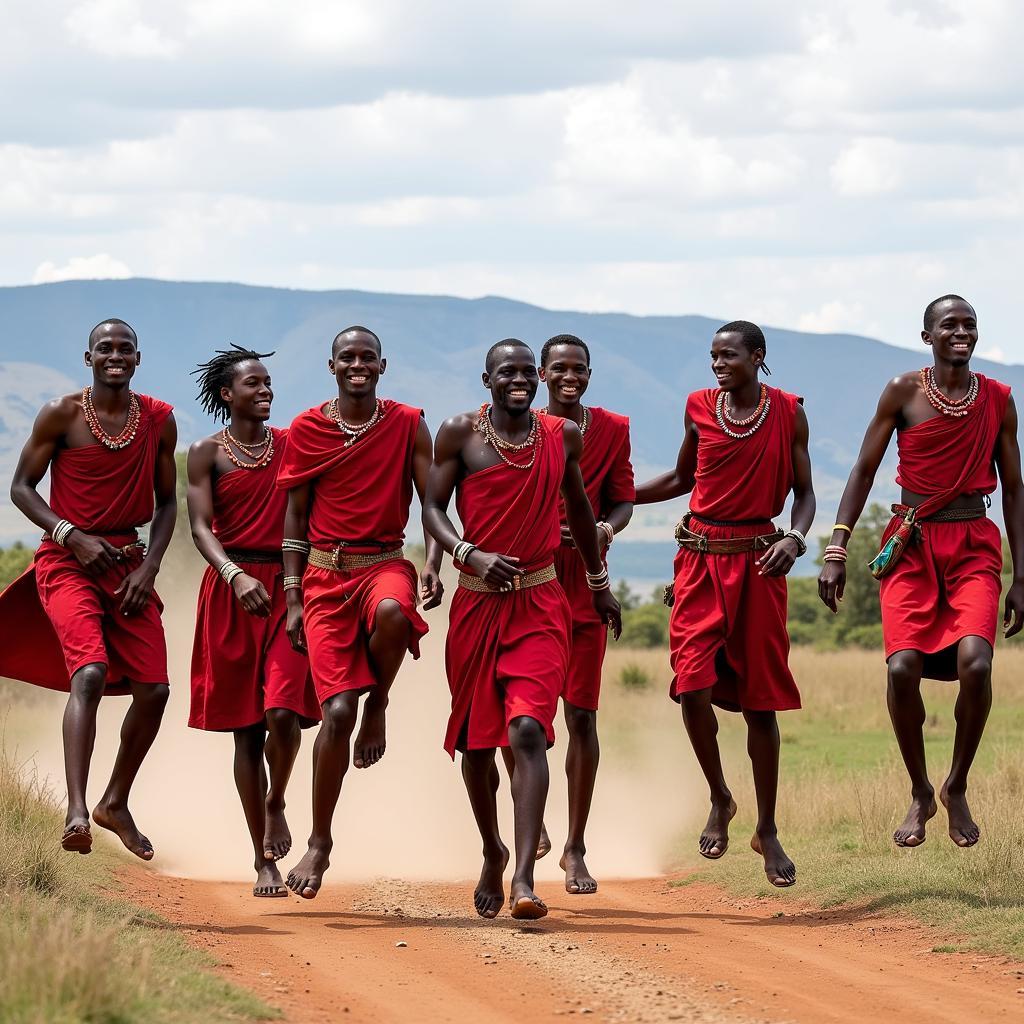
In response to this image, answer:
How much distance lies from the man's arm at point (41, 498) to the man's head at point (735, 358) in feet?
11.2

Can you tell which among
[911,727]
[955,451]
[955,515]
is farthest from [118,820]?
[955,451]

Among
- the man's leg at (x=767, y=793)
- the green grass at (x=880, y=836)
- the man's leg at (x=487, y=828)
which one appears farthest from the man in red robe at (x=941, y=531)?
the man's leg at (x=487, y=828)

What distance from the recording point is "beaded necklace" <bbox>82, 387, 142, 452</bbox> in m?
10.7

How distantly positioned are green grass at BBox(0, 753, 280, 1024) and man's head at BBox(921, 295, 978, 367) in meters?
4.95

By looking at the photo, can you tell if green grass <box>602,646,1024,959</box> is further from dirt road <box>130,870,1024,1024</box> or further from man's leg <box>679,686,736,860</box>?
man's leg <box>679,686,736,860</box>

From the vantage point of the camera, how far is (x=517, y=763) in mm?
9523

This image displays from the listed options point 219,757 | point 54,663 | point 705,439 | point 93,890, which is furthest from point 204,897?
point 219,757

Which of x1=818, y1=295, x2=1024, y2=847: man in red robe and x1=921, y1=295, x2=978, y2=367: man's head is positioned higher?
x1=921, y1=295, x2=978, y2=367: man's head

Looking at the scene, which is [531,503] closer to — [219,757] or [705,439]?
[705,439]

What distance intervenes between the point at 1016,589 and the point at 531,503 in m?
2.66

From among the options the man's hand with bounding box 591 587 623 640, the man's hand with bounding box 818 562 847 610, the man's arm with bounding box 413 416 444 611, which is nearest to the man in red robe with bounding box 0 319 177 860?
the man's arm with bounding box 413 416 444 611

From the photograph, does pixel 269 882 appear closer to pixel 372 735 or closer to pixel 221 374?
pixel 372 735

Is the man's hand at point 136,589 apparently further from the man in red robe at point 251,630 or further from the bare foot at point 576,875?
the bare foot at point 576,875

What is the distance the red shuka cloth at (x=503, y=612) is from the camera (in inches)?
390
